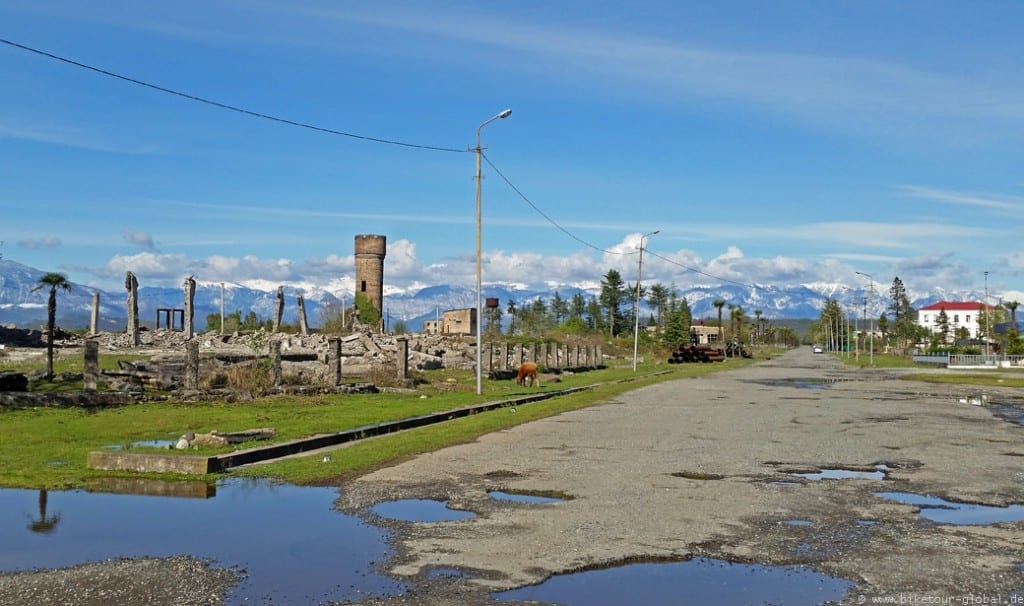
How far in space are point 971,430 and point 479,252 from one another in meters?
17.7

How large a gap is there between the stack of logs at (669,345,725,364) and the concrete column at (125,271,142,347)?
44.3 m

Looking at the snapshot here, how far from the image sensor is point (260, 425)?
1900 cm

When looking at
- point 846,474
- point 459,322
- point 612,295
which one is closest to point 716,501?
point 846,474

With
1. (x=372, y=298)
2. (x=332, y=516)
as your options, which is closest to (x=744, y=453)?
(x=332, y=516)

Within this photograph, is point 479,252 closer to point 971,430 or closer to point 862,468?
point 971,430

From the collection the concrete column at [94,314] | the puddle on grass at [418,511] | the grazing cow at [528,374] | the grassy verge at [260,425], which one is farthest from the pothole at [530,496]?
the concrete column at [94,314]

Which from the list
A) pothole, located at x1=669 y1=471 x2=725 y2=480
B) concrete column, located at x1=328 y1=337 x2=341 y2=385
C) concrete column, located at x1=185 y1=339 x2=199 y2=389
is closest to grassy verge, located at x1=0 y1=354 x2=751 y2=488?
concrete column, located at x1=328 y1=337 x2=341 y2=385

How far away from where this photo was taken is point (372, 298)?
276 ft

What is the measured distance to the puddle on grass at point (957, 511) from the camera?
32.2 feet

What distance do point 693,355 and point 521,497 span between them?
73911mm

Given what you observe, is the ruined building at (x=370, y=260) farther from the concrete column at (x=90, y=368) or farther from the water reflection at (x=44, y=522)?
the water reflection at (x=44, y=522)

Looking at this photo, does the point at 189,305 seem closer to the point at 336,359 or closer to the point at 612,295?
the point at 336,359

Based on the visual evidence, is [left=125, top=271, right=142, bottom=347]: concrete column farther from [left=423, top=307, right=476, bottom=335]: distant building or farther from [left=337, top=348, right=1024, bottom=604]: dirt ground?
[left=337, top=348, right=1024, bottom=604]: dirt ground

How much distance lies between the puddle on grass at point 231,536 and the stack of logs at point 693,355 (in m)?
71.7
